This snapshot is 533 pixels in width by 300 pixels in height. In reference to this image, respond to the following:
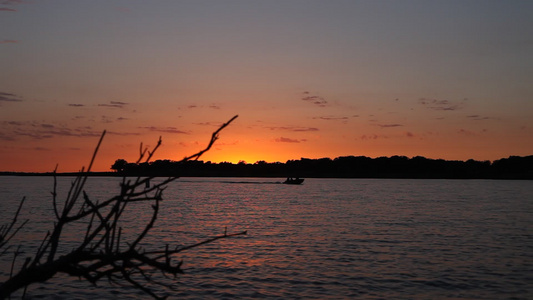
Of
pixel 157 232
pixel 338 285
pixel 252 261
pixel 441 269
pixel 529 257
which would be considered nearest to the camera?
pixel 338 285

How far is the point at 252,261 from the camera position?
30250 millimetres

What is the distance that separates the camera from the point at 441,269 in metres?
27.8

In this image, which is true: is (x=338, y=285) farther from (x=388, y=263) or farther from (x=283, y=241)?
(x=283, y=241)

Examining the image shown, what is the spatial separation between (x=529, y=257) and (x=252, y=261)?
693 inches

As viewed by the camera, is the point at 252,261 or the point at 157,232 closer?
the point at 252,261

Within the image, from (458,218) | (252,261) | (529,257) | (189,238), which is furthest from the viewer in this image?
(458,218)

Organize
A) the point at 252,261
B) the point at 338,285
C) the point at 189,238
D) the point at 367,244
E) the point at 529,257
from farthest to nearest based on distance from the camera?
the point at 189,238, the point at 367,244, the point at 529,257, the point at 252,261, the point at 338,285

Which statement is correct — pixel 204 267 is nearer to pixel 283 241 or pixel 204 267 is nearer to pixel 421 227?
pixel 283 241

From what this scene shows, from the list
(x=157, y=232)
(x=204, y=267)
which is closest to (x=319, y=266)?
(x=204, y=267)

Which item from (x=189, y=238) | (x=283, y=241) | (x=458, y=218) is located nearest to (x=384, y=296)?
(x=283, y=241)

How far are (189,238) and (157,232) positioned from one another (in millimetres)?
5215

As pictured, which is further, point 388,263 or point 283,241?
point 283,241

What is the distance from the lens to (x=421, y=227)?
5147 centimetres

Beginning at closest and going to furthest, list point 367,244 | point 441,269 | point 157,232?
1. point 441,269
2. point 367,244
3. point 157,232
